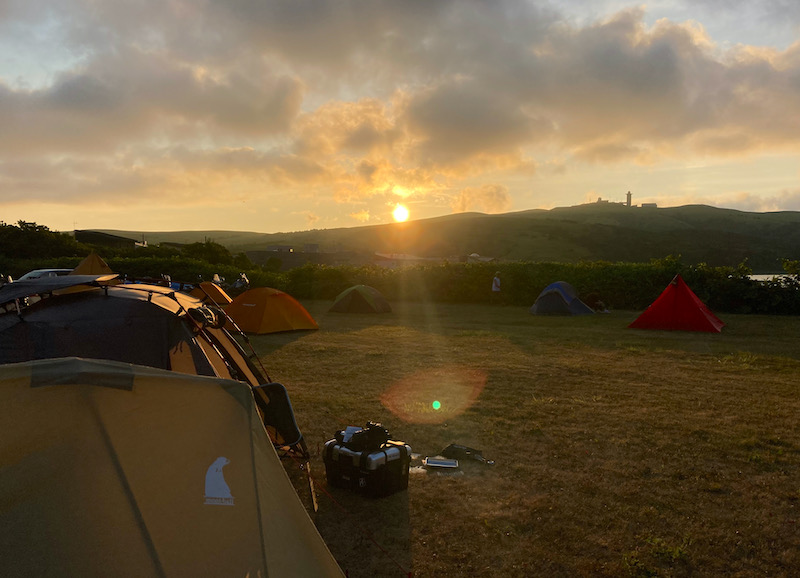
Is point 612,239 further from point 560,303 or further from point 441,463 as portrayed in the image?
point 441,463

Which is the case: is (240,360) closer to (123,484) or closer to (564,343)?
(123,484)

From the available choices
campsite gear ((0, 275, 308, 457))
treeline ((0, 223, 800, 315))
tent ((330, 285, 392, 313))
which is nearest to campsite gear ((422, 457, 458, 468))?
campsite gear ((0, 275, 308, 457))

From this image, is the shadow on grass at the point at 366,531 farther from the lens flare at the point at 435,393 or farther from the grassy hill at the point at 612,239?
the grassy hill at the point at 612,239

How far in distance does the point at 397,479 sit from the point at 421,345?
330 inches

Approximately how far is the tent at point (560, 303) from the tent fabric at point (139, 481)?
18.9 m

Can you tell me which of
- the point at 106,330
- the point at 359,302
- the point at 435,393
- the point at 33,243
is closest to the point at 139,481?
the point at 106,330

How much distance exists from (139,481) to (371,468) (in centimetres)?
260

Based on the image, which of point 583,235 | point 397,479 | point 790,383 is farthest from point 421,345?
point 583,235

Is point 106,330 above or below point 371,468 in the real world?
above

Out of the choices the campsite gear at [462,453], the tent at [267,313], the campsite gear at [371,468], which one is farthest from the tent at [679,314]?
the campsite gear at [371,468]

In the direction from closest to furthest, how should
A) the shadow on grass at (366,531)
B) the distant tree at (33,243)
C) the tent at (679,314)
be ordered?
the shadow on grass at (366,531) < the tent at (679,314) < the distant tree at (33,243)

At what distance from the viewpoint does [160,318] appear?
546cm

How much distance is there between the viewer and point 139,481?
2918 millimetres

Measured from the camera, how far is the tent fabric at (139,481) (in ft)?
8.73
